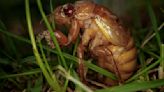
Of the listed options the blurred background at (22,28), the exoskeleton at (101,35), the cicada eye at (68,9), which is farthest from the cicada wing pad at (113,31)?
the blurred background at (22,28)

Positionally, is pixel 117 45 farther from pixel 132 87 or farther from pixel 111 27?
pixel 132 87

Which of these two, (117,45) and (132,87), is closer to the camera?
(132,87)

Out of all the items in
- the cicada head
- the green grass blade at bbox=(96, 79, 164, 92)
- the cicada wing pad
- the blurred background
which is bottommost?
the blurred background

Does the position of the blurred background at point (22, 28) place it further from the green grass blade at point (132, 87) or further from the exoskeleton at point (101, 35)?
the green grass blade at point (132, 87)

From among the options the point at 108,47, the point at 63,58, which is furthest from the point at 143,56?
the point at 63,58

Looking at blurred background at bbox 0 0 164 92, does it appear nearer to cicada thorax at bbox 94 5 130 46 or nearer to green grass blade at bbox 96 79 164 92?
cicada thorax at bbox 94 5 130 46

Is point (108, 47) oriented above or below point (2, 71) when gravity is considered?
above

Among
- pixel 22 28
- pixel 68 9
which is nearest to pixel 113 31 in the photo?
pixel 68 9

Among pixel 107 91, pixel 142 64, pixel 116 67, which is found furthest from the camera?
pixel 142 64

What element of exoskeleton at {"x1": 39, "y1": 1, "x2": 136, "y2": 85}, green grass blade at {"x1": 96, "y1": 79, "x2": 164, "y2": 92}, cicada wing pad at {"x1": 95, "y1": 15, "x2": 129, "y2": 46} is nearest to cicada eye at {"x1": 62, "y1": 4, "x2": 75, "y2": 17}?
exoskeleton at {"x1": 39, "y1": 1, "x2": 136, "y2": 85}

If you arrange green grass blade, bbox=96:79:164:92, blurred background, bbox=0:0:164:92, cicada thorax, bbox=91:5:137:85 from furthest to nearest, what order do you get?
blurred background, bbox=0:0:164:92 < cicada thorax, bbox=91:5:137:85 < green grass blade, bbox=96:79:164:92

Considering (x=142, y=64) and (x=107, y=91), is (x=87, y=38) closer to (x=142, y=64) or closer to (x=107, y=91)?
(x=142, y=64)
